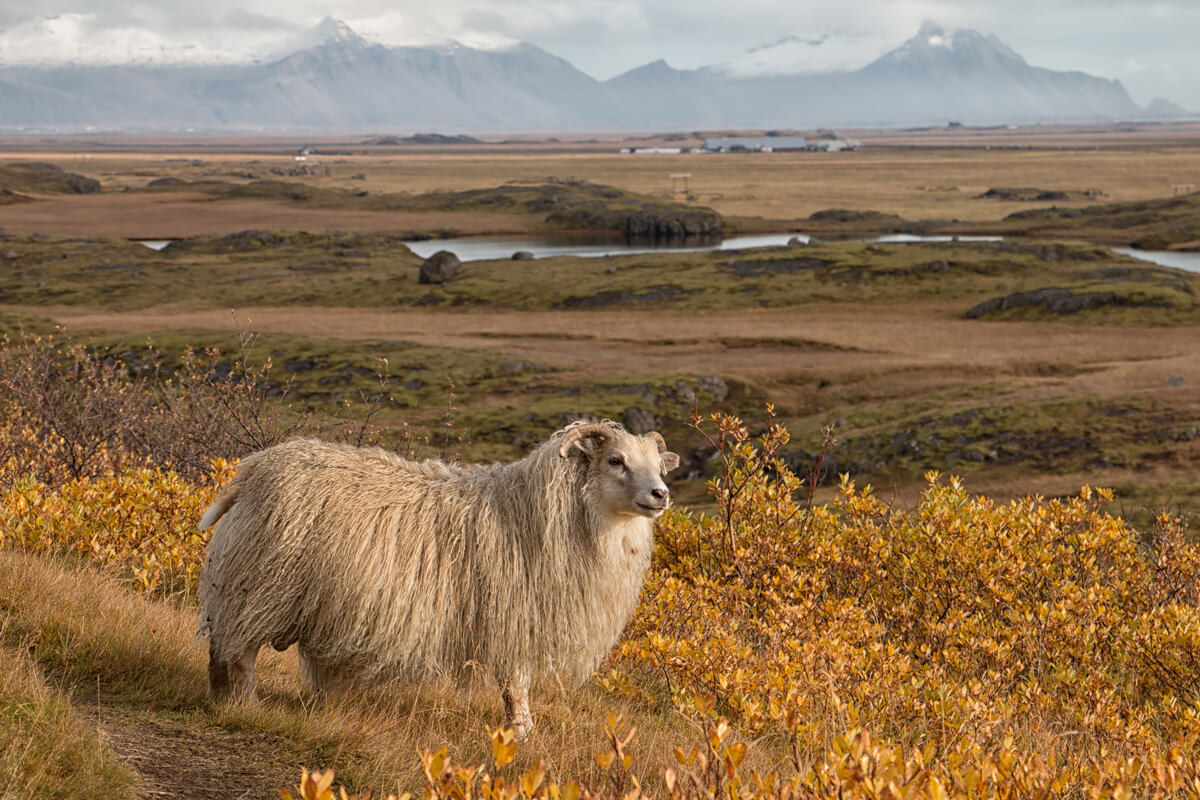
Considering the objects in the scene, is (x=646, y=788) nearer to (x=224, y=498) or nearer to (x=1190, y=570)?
(x=224, y=498)

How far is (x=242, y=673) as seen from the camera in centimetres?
694

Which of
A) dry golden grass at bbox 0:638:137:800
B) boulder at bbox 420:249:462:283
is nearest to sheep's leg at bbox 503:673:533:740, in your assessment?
dry golden grass at bbox 0:638:137:800

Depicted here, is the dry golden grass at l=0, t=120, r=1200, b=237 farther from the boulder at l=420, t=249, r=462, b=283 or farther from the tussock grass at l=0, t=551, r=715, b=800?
the tussock grass at l=0, t=551, r=715, b=800

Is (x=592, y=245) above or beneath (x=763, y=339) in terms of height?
above

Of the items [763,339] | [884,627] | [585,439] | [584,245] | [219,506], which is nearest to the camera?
[219,506]

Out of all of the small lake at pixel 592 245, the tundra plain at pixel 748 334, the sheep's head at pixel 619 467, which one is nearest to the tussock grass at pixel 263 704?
the sheep's head at pixel 619 467

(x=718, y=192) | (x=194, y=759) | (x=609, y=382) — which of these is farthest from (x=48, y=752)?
(x=718, y=192)

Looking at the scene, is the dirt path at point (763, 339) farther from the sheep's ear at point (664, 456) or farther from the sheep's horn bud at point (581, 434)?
the sheep's horn bud at point (581, 434)

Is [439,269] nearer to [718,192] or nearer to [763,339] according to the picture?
[763,339]

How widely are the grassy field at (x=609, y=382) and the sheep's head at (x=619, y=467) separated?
1394mm

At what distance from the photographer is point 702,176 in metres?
183

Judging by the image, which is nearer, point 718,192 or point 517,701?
point 517,701

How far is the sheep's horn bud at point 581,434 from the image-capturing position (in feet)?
23.2

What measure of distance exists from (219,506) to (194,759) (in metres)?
1.89
